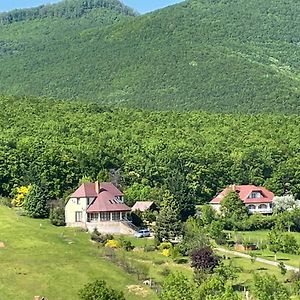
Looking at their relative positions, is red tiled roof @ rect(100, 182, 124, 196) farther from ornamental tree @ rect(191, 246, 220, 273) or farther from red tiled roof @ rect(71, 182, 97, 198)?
ornamental tree @ rect(191, 246, 220, 273)

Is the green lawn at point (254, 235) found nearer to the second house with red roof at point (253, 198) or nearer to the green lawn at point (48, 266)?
the second house with red roof at point (253, 198)

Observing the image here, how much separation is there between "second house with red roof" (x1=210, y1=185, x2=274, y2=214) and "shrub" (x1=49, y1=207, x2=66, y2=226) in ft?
68.9

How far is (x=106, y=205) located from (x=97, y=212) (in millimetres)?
1084

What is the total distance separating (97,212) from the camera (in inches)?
2859

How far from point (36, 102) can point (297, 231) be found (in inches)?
2934

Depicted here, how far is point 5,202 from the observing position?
78.4 m

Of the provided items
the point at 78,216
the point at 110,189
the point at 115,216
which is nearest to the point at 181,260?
the point at 115,216

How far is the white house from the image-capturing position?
71.6m

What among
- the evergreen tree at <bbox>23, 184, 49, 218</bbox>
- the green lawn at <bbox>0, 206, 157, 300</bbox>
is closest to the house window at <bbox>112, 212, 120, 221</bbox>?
the evergreen tree at <bbox>23, 184, 49, 218</bbox>

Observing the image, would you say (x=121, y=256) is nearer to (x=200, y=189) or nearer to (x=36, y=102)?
(x=200, y=189)

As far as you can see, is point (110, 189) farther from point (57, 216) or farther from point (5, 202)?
point (5, 202)

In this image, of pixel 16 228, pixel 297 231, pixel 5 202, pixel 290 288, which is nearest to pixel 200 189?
pixel 297 231

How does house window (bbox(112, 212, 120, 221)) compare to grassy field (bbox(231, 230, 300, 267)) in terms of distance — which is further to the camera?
house window (bbox(112, 212, 120, 221))

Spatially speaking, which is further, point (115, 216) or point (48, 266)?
point (115, 216)
